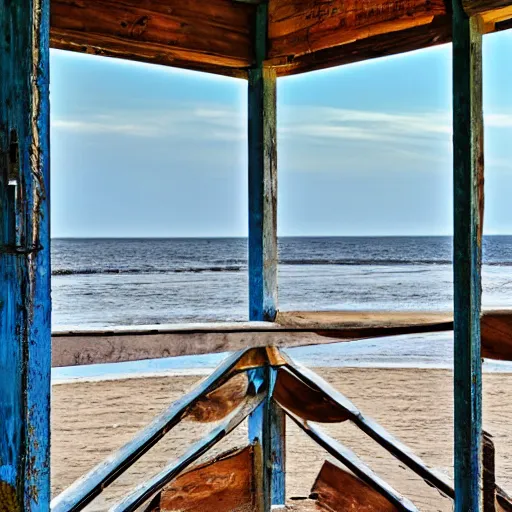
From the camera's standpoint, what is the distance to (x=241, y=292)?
21.0 metres

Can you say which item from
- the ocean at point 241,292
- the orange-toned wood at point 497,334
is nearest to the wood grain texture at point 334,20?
the orange-toned wood at point 497,334

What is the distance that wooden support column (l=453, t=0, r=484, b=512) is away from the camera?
7.98 ft

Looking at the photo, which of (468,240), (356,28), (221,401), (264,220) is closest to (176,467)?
(221,401)

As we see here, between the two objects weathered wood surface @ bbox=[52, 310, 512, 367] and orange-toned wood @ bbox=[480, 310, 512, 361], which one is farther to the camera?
orange-toned wood @ bbox=[480, 310, 512, 361]

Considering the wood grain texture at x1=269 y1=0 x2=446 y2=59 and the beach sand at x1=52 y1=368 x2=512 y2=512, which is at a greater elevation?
the wood grain texture at x1=269 y1=0 x2=446 y2=59

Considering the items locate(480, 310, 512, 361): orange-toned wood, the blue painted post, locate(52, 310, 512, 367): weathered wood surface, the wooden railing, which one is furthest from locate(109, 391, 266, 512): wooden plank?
the blue painted post

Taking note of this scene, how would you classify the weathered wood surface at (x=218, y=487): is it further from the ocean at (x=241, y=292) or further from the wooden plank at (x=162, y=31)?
the ocean at (x=241, y=292)

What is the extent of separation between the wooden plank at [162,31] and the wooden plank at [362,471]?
163 centimetres

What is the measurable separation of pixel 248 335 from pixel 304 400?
23.2 inches

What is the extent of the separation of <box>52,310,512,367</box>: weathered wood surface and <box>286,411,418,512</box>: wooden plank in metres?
0.54

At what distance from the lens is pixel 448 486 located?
8.89 ft

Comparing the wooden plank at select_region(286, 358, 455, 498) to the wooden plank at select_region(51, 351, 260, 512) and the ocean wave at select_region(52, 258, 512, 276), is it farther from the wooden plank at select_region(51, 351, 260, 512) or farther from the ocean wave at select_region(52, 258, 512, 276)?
the ocean wave at select_region(52, 258, 512, 276)

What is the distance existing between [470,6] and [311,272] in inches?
1038

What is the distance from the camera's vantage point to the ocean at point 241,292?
11.6 meters
